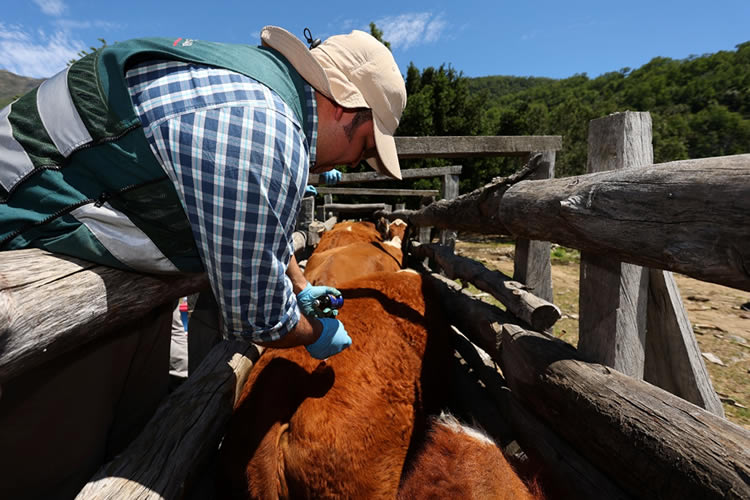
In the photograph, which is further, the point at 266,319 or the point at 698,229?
the point at 266,319

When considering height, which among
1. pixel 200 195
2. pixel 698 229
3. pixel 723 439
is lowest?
pixel 723 439

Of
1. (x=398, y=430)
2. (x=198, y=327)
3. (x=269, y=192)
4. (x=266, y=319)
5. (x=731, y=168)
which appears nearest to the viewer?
(x=731, y=168)

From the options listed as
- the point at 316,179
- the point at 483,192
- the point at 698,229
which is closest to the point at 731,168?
the point at 698,229

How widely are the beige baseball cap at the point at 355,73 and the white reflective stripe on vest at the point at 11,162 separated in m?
0.89

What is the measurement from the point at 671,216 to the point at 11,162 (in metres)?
1.88

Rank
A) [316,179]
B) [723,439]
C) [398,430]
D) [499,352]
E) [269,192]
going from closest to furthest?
[723,439], [269,192], [398,430], [499,352], [316,179]

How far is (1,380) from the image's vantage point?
891mm

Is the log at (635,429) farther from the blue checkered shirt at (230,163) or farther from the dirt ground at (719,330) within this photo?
the dirt ground at (719,330)

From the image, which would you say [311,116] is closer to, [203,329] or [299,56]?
[299,56]

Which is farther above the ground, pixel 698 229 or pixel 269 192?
pixel 269 192

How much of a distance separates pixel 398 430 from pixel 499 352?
727 mm

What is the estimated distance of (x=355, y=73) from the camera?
162cm

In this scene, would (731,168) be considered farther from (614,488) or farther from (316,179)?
(316,179)

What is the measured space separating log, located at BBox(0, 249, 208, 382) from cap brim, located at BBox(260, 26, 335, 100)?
969 mm
